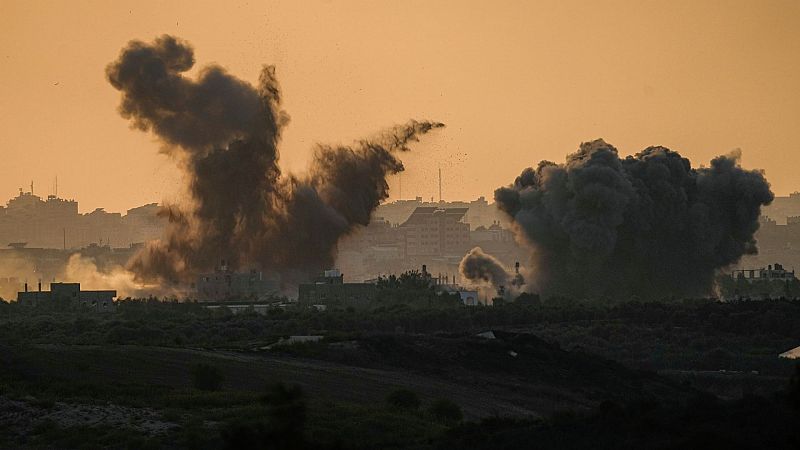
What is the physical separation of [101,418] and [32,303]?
291 feet

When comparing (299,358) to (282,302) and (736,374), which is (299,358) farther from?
(282,302)

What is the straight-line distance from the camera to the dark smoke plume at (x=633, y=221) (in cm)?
13525

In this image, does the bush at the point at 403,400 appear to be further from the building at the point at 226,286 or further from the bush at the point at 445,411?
the building at the point at 226,286

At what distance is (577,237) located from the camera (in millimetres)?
134000

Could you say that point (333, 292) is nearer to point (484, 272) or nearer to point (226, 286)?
point (226, 286)

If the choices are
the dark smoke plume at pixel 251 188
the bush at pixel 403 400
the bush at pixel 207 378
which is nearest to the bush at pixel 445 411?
the bush at pixel 403 400

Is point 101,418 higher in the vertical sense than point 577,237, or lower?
lower

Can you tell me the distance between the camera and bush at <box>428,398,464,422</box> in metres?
57.7

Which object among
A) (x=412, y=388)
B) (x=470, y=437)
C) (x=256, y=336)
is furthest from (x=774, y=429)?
(x=256, y=336)

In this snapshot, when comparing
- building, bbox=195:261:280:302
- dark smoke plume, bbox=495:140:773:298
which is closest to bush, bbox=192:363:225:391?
dark smoke plume, bbox=495:140:773:298

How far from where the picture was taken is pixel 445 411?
192ft

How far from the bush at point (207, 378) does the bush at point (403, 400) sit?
601 cm

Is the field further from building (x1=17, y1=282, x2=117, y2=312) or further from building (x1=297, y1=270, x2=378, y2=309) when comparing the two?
building (x1=297, y1=270, x2=378, y2=309)

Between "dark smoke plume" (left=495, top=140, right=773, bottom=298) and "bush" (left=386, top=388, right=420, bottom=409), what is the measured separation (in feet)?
245
